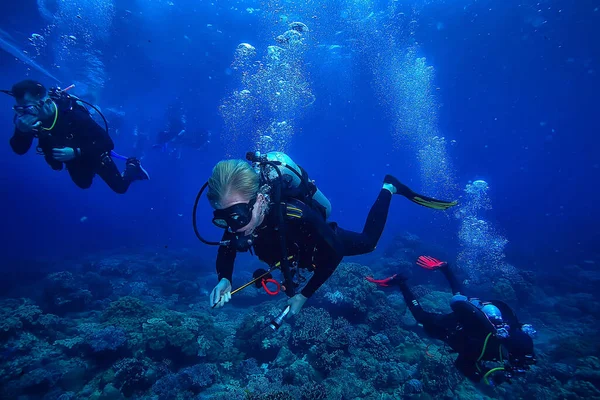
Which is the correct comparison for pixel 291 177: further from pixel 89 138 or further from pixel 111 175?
pixel 111 175

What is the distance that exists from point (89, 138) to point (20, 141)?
1145mm

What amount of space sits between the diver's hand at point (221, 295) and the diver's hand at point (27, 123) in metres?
5.03

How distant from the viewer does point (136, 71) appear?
91.4ft

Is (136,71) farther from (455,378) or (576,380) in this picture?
(576,380)

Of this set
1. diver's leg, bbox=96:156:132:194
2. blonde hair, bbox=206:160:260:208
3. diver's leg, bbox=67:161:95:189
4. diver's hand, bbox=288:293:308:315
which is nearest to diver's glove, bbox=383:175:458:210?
diver's hand, bbox=288:293:308:315

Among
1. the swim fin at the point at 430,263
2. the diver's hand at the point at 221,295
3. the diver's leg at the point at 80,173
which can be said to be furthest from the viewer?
the swim fin at the point at 430,263

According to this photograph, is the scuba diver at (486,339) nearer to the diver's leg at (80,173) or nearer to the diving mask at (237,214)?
the diving mask at (237,214)

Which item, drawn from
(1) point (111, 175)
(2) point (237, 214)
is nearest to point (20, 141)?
(1) point (111, 175)

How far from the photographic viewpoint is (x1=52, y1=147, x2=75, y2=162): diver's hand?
17.9 feet

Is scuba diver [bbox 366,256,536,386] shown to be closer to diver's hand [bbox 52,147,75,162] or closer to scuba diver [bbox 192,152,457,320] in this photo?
scuba diver [bbox 192,152,457,320]

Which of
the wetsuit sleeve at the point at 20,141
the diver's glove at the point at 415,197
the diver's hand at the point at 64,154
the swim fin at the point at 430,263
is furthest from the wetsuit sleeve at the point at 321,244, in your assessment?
the wetsuit sleeve at the point at 20,141

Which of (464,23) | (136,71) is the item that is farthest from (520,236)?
(136,71)

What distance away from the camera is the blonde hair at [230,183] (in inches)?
106

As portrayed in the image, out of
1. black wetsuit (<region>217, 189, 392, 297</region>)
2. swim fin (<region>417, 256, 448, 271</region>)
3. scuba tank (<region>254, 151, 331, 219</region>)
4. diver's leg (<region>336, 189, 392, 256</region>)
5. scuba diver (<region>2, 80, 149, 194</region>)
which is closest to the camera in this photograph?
black wetsuit (<region>217, 189, 392, 297</region>)
